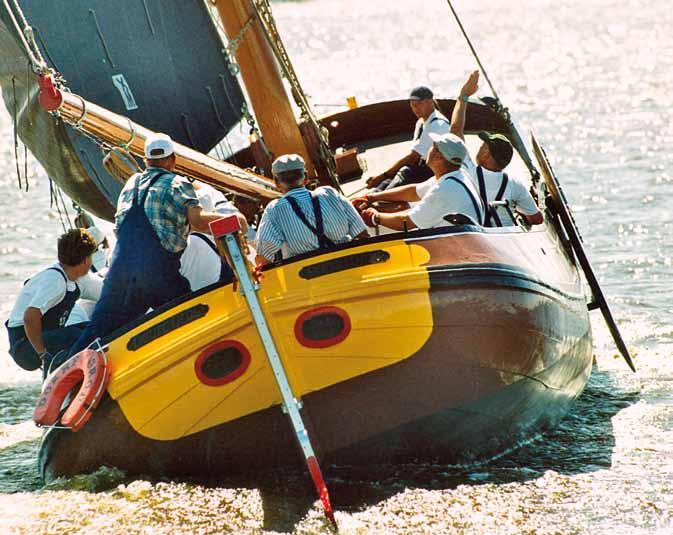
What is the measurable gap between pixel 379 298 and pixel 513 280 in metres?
0.82

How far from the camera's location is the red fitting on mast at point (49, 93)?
771cm

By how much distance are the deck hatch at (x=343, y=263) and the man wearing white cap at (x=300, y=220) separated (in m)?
0.25

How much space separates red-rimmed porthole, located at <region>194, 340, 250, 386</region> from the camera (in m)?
6.50

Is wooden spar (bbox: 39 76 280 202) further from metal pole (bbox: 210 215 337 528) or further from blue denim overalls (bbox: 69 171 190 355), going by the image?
metal pole (bbox: 210 215 337 528)

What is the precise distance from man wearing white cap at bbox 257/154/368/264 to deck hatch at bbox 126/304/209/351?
544 millimetres

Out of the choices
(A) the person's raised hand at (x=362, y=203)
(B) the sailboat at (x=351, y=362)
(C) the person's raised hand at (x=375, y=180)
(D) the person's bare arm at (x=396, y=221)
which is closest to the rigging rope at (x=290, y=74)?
(C) the person's raised hand at (x=375, y=180)

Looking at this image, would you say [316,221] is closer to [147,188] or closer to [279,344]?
[279,344]

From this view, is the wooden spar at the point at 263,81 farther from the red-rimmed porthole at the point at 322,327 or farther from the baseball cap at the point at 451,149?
the red-rimmed porthole at the point at 322,327

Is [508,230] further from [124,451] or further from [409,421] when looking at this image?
[124,451]

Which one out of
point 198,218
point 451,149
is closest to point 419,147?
point 451,149

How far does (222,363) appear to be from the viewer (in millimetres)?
6527

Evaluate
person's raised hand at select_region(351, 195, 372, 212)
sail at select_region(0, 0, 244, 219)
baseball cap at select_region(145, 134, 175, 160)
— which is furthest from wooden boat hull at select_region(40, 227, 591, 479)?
sail at select_region(0, 0, 244, 219)

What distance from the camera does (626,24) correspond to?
150ft

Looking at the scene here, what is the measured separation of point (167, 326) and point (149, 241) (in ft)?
1.75
